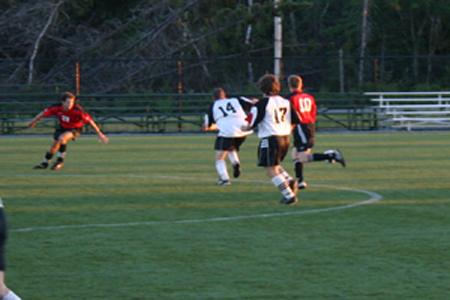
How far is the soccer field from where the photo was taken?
5801mm

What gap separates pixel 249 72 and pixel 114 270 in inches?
1024

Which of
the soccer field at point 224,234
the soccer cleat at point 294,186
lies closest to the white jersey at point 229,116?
the soccer field at point 224,234

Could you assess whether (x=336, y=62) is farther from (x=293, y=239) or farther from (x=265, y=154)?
(x=293, y=239)

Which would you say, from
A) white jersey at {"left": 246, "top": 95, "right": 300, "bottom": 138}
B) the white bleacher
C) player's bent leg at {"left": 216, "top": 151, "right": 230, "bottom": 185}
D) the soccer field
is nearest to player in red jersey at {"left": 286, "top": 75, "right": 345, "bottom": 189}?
the soccer field

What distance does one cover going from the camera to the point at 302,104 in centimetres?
1143

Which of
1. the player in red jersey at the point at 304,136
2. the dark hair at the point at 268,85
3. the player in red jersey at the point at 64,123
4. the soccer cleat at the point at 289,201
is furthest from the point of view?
the player in red jersey at the point at 64,123

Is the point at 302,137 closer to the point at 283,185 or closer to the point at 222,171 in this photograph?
the point at 222,171

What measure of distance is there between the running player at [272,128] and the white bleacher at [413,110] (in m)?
19.1

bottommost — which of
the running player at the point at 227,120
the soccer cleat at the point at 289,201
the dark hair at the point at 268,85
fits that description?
the soccer cleat at the point at 289,201

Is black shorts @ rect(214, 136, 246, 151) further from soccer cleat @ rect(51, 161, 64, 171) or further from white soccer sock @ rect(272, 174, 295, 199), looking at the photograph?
soccer cleat @ rect(51, 161, 64, 171)

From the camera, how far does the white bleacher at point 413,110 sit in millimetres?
28984

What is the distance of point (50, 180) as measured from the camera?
43.5 ft

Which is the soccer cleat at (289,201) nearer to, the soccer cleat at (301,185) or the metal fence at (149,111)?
the soccer cleat at (301,185)

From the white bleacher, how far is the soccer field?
14.1 metres
